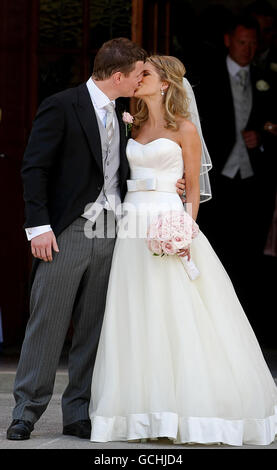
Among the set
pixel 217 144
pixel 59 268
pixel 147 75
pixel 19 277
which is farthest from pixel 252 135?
pixel 59 268

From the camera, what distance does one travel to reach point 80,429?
4547mm

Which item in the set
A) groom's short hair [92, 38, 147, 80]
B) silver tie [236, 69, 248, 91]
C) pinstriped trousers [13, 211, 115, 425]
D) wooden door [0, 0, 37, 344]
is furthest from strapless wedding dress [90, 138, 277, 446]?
silver tie [236, 69, 248, 91]

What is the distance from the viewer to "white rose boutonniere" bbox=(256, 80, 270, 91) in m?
7.53

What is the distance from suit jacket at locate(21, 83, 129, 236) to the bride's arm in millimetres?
432

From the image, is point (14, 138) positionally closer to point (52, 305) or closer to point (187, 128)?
point (187, 128)

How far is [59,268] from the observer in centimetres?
447

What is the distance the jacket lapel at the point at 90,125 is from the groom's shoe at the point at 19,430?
1.18 metres

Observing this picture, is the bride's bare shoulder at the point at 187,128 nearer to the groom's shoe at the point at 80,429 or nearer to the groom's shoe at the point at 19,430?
the groom's shoe at the point at 80,429

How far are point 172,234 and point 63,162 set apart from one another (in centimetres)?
59

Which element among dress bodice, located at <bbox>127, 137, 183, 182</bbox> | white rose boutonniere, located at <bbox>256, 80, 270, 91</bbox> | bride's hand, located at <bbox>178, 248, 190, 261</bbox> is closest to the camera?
bride's hand, located at <bbox>178, 248, 190, 261</bbox>

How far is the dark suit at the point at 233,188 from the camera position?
24.8 feet

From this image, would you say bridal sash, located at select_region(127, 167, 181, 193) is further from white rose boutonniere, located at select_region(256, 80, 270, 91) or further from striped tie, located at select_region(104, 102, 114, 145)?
white rose boutonniere, located at select_region(256, 80, 270, 91)

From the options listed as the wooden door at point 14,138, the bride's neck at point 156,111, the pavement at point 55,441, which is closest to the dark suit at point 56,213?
the pavement at point 55,441
